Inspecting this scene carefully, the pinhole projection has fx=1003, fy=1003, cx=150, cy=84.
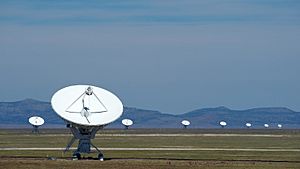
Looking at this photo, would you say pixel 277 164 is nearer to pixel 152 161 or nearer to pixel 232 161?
pixel 232 161

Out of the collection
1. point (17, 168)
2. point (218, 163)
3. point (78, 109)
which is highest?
point (78, 109)

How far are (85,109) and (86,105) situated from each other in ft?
1.98

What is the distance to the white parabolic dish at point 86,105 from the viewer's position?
85300mm

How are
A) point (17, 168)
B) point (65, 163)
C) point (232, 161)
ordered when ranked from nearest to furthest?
point (17, 168), point (65, 163), point (232, 161)

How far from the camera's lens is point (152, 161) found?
81.4 meters

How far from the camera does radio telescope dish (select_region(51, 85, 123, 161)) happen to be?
280 ft

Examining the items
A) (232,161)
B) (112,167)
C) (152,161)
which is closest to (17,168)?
(112,167)

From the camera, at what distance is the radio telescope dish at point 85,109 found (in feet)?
280

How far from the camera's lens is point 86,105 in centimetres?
8712

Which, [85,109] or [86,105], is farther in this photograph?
[86,105]

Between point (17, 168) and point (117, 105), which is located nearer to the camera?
point (17, 168)

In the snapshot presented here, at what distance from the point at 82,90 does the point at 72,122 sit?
450 cm

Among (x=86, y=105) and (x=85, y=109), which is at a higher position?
(x=86, y=105)

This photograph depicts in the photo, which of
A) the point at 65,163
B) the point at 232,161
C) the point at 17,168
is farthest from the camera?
the point at 232,161
